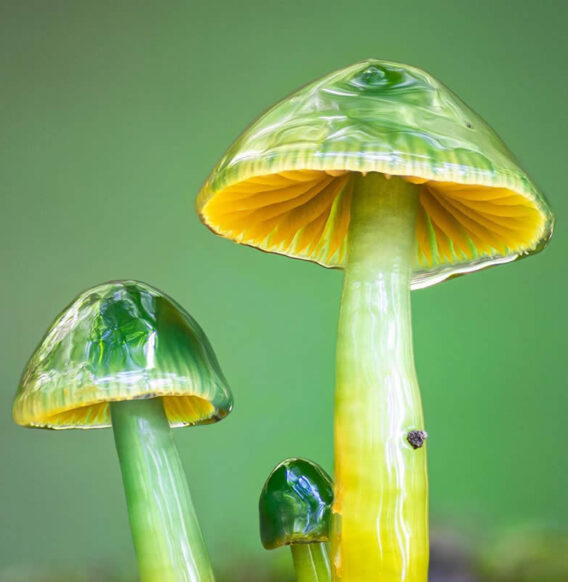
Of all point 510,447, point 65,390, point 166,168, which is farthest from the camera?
point 166,168

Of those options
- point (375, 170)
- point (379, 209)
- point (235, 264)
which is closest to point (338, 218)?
point (379, 209)

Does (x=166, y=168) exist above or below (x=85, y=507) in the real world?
above

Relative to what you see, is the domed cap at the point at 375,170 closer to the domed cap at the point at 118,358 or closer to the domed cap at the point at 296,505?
the domed cap at the point at 118,358

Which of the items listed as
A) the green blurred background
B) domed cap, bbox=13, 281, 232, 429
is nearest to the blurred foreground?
the green blurred background

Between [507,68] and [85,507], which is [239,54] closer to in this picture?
[507,68]

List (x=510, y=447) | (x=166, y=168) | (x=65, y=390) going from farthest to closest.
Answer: (x=166, y=168)
(x=510, y=447)
(x=65, y=390)

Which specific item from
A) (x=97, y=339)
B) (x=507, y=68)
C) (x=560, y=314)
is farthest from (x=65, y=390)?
(x=507, y=68)
